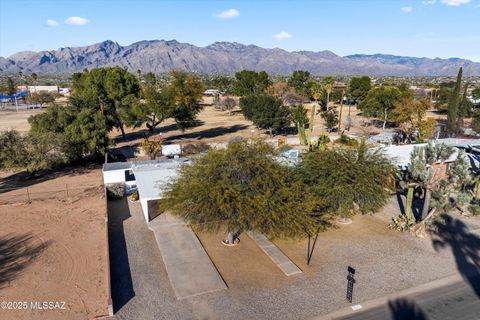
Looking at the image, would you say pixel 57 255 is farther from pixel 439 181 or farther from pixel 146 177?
pixel 439 181

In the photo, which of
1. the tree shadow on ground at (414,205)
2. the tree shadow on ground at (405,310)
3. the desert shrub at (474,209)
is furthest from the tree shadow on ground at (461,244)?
the tree shadow on ground at (405,310)

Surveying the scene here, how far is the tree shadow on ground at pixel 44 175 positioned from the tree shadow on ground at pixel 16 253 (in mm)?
10921

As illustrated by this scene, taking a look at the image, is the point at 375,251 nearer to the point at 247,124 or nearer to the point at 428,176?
the point at 428,176

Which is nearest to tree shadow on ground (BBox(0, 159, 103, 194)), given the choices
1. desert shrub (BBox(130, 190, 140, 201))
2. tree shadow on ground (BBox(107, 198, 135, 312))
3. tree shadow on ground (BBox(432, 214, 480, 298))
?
desert shrub (BBox(130, 190, 140, 201))

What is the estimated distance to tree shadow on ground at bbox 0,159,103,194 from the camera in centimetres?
3041

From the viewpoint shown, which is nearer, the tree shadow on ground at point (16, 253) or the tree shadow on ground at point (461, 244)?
the tree shadow on ground at point (16, 253)

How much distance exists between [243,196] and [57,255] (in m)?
10.3

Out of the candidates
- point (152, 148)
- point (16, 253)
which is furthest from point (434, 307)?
point (152, 148)

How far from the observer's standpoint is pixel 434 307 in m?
14.8

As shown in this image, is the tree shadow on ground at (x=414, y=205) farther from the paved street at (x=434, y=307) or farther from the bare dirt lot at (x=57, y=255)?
the bare dirt lot at (x=57, y=255)

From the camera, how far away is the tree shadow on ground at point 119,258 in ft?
50.5

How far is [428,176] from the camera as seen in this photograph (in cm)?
2120

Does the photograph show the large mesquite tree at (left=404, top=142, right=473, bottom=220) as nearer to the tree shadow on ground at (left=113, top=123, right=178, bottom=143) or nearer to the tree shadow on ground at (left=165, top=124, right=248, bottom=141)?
the tree shadow on ground at (left=165, top=124, right=248, bottom=141)

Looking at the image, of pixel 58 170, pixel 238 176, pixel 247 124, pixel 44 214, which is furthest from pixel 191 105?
pixel 238 176
